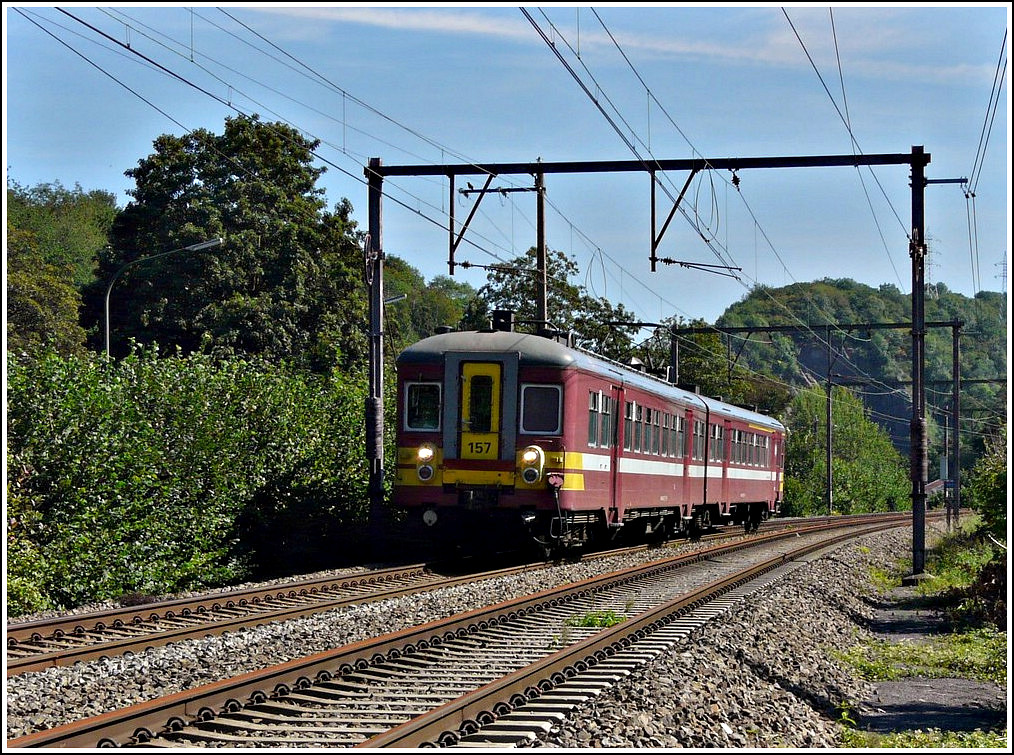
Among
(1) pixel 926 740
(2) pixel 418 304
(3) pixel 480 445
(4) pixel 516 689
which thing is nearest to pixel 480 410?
(3) pixel 480 445

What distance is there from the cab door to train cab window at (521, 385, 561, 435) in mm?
392

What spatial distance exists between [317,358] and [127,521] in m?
29.0

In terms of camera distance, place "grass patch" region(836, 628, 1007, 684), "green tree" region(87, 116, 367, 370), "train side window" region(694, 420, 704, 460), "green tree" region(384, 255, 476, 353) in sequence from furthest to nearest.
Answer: "green tree" region(384, 255, 476, 353)
"green tree" region(87, 116, 367, 370)
"train side window" region(694, 420, 704, 460)
"grass patch" region(836, 628, 1007, 684)

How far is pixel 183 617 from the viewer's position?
13109mm

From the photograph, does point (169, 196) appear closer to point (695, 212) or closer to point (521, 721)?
point (695, 212)

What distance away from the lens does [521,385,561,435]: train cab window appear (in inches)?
739

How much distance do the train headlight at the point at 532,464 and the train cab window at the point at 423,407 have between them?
57.5 inches

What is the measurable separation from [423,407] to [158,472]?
3938 millimetres

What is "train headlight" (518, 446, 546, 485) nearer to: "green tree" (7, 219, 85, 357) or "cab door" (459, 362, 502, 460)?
"cab door" (459, 362, 502, 460)

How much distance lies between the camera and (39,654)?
10.4 m

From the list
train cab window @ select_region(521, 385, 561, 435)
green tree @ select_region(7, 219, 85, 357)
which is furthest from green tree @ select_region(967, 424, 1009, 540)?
green tree @ select_region(7, 219, 85, 357)

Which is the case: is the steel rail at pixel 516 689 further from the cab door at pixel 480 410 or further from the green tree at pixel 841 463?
the green tree at pixel 841 463

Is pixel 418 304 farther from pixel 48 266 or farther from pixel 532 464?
pixel 532 464

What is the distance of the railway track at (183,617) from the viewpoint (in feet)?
34.8
